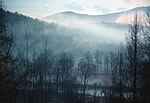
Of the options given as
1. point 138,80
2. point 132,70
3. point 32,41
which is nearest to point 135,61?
point 132,70

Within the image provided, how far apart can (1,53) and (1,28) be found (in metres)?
0.96

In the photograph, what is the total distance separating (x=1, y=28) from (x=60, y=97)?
60.0 m

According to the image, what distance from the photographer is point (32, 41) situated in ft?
645

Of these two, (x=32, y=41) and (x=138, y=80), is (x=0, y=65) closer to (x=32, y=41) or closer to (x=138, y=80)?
(x=138, y=80)

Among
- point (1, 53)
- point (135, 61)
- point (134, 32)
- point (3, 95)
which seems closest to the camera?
point (3, 95)

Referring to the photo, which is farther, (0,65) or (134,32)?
(134,32)

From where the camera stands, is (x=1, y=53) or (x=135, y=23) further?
(x=135, y=23)

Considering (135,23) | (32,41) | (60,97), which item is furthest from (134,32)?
(32,41)

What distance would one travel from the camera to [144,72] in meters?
15.8

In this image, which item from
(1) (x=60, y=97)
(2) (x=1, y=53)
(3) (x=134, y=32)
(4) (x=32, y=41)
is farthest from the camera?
(4) (x=32, y=41)

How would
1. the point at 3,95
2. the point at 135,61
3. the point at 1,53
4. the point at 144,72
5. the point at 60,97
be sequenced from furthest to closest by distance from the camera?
1. the point at 60,97
2. the point at 135,61
3. the point at 144,72
4. the point at 1,53
5. the point at 3,95

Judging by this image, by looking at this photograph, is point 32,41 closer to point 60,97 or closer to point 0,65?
point 60,97

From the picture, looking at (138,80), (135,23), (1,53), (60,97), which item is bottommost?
(60,97)

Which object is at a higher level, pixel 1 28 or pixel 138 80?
pixel 1 28
